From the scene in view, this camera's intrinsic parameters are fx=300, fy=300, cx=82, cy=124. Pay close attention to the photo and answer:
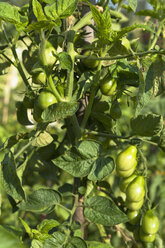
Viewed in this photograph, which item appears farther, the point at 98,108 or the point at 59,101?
the point at 98,108

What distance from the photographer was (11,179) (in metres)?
0.64

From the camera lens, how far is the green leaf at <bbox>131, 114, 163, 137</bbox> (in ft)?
2.31

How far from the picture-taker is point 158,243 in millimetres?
907

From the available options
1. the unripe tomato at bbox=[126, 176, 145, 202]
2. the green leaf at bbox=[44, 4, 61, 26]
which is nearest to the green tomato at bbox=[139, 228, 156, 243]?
the unripe tomato at bbox=[126, 176, 145, 202]

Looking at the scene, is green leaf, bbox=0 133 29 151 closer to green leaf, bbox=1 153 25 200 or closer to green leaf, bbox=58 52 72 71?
green leaf, bbox=1 153 25 200

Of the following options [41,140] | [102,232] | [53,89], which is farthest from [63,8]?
[102,232]

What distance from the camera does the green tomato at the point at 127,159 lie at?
2.31 feet

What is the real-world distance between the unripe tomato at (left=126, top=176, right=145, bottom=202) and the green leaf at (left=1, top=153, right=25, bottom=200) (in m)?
0.26

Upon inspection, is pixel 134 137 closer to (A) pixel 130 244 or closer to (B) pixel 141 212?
(B) pixel 141 212

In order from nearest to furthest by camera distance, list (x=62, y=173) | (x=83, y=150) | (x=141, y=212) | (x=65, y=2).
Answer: (x=65, y=2)
(x=83, y=150)
(x=141, y=212)
(x=62, y=173)

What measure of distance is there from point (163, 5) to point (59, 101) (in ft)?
1.33

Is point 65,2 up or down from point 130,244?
up

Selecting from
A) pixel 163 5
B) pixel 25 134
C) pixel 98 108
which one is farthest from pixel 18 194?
pixel 163 5

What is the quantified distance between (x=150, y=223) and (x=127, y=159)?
0.19 metres
